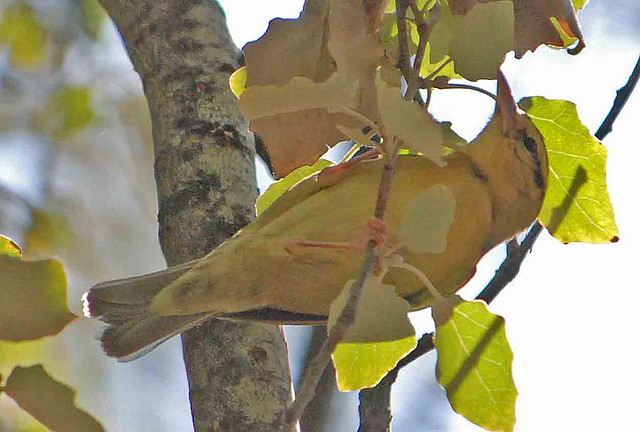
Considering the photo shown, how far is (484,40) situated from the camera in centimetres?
141

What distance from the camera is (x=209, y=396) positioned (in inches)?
77.0

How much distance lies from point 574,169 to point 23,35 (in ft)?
9.65

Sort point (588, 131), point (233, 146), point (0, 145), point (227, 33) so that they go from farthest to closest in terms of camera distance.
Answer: point (0, 145) < point (227, 33) < point (233, 146) < point (588, 131)

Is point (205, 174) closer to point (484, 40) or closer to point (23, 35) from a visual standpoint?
point (484, 40)

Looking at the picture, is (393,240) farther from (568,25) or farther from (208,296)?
(568,25)

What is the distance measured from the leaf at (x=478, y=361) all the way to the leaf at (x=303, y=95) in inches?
20.5

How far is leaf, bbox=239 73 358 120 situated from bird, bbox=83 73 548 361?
2.15ft

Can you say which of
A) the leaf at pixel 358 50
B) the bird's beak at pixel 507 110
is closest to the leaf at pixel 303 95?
the leaf at pixel 358 50

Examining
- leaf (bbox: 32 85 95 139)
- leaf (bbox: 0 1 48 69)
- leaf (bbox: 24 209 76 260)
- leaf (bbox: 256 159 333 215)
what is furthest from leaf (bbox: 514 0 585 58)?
leaf (bbox: 0 1 48 69)

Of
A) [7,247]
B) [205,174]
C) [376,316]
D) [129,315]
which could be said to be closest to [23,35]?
[129,315]

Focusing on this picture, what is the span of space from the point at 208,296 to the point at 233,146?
392mm

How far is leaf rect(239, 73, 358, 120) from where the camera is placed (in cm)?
137

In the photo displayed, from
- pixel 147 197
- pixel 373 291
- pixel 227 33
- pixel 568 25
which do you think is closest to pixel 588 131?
pixel 568 25

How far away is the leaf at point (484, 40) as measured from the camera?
1406 mm
